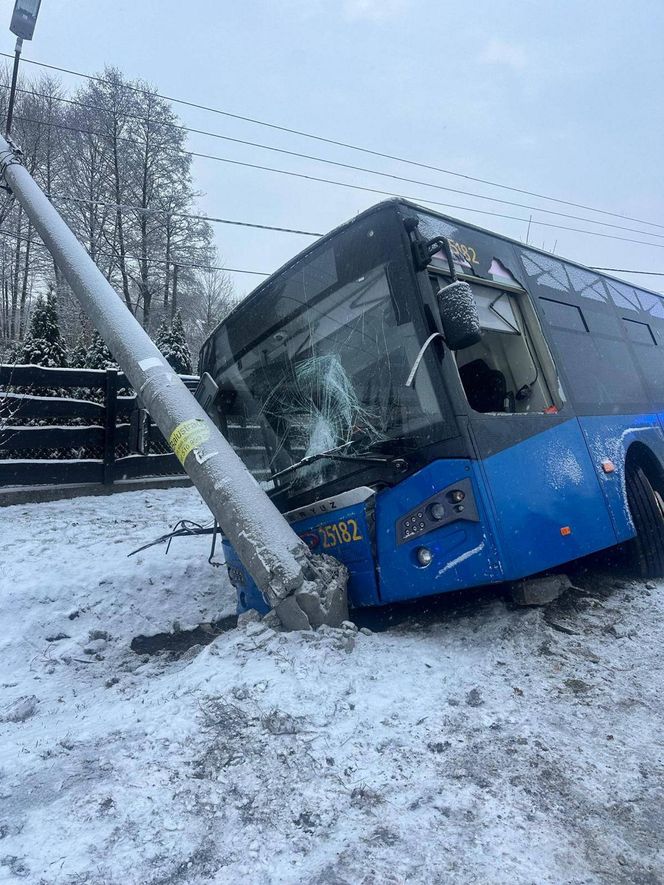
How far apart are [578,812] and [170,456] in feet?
29.3

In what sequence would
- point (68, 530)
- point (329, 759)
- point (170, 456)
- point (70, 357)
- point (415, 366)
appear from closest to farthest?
point (329, 759), point (415, 366), point (68, 530), point (170, 456), point (70, 357)

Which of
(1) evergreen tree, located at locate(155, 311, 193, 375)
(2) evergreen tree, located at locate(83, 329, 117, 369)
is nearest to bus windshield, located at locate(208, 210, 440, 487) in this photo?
(2) evergreen tree, located at locate(83, 329, 117, 369)

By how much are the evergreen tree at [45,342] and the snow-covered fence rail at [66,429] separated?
2760 mm

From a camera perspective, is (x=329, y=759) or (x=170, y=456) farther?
(x=170, y=456)

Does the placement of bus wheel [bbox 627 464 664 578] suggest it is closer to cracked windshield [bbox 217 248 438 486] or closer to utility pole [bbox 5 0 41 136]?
cracked windshield [bbox 217 248 438 486]

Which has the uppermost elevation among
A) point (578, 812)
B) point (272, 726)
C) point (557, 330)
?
point (557, 330)

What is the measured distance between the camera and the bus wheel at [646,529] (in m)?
5.29

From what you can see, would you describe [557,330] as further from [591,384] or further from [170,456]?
[170,456]

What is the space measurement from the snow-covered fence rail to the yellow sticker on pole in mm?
5082

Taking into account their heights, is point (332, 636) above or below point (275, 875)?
above

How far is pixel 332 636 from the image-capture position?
3.35 meters

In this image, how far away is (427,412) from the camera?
3676 millimetres

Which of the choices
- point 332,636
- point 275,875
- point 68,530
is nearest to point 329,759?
point 275,875

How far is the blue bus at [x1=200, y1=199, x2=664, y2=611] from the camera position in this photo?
3598 millimetres
